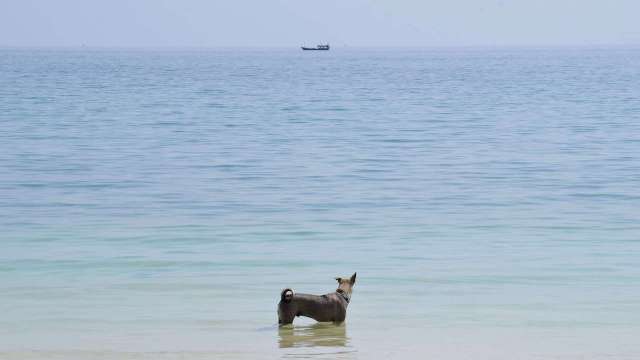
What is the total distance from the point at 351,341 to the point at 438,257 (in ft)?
19.6

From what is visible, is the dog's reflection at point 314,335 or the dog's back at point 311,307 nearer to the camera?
the dog's reflection at point 314,335

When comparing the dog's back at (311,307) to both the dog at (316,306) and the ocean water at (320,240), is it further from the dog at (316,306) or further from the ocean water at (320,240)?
the ocean water at (320,240)

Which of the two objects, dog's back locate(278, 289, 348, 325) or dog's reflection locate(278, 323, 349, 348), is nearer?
dog's reflection locate(278, 323, 349, 348)

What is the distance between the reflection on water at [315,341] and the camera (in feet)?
39.7

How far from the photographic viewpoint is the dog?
12945mm

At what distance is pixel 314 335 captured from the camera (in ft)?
42.1

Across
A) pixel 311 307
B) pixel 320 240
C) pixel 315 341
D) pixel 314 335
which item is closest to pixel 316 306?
pixel 311 307

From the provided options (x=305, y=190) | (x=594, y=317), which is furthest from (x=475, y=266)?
(x=305, y=190)

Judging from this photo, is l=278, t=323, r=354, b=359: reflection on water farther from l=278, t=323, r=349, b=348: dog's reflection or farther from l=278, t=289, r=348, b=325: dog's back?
l=278, t=289, r=348, b=325: dog's back

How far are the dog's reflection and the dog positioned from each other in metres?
0.08

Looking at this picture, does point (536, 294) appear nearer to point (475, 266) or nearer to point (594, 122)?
point (475, 266)

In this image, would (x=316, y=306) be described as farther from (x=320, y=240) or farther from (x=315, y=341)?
(x=320, y=240)


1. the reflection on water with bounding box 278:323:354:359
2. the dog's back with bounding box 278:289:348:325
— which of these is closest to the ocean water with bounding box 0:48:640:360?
the reflection on water with bounding box 278:323:354:359

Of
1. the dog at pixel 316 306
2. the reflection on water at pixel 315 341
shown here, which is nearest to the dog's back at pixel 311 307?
the dog at pixel 316 306
